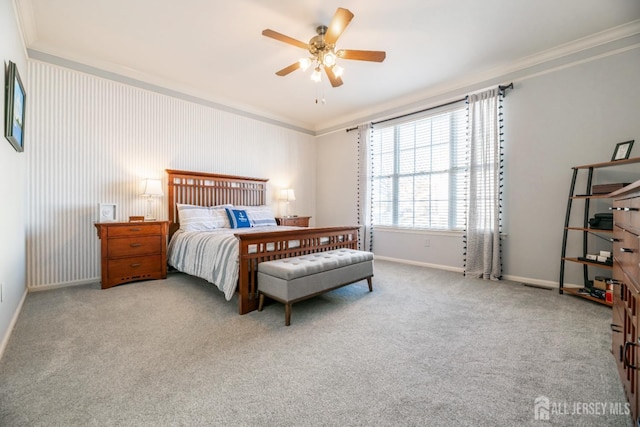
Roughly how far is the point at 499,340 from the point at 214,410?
1.95 meters

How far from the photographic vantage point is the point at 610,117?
2914 mm

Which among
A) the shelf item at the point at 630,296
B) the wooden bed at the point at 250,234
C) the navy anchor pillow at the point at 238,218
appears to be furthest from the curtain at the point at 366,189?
the shelf item at the point at 630,296

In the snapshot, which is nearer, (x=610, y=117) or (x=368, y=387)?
(x=368, y=387)

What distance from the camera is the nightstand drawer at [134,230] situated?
323cm

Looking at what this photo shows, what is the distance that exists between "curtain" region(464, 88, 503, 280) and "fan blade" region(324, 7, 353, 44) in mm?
2493

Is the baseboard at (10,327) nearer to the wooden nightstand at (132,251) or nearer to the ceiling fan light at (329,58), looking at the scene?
the wooden nightstand at (132,251)

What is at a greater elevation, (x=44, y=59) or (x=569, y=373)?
(x=44, y=59)

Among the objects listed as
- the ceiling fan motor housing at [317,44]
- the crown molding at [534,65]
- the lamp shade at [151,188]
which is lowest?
the lamp shade at [151,188]

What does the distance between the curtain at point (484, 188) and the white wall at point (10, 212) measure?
4.72 metres

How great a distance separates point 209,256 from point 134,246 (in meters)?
1.20

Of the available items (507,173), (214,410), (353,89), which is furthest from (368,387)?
(353,89)

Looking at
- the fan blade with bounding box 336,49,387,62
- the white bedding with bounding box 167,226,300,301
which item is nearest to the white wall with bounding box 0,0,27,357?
the white bedding with bounding box 167,226,300,301

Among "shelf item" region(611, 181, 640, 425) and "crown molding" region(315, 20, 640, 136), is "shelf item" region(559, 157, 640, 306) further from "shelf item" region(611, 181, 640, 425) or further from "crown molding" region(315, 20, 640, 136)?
"shelf item" region(611, 181, 640, 425)

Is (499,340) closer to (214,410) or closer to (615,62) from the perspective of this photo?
(214,410)
